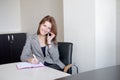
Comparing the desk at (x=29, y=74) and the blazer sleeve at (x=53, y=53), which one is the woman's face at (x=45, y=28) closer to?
the blazer sleeve at (x=53, y=53)

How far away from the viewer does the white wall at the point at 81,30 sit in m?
2.87

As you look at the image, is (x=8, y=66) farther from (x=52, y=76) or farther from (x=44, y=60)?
(x=52, y=76)

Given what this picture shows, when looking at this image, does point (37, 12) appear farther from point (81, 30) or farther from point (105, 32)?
point (105, 32)

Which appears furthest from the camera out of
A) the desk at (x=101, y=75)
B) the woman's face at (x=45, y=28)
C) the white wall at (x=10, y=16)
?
the white wall at (x=10, y=16)

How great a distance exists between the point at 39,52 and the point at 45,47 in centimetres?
12

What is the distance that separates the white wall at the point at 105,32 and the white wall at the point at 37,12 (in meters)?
1.13

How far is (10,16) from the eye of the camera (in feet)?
17.5

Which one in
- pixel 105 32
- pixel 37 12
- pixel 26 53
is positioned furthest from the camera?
pixel 37 12

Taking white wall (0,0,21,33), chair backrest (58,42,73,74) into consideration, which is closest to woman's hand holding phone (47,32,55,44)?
chair backrest (58,42,73,74)

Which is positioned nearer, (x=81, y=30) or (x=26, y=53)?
(x=26, y=53)

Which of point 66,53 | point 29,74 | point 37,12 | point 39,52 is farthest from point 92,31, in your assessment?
point 37,12

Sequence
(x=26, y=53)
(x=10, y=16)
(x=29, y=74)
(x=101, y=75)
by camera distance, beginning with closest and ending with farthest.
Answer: (x=101, y=75), (x=29, y=74), (x=26, y=53), (x=10, y=16)

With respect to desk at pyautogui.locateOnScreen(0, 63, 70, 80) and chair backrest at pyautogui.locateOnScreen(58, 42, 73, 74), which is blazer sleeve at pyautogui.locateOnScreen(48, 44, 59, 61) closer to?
chair backrest at pyautogui.locateOnScreen(58, 42, 73, 74)

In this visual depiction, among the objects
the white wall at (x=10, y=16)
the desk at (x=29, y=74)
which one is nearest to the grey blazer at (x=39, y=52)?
the desk at (x=29, y=74)
